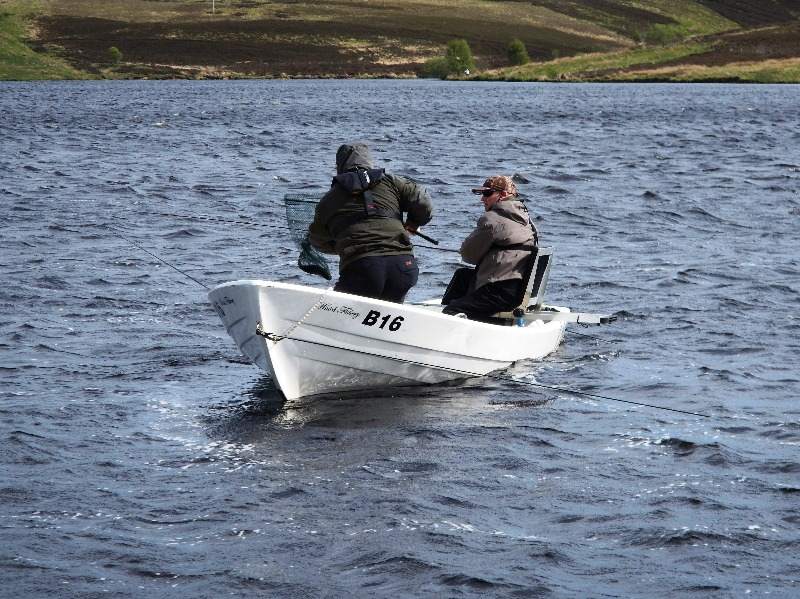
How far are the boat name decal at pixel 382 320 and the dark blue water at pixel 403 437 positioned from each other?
2.59 feet

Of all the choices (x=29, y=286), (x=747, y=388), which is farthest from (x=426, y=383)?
(x=29, y=286)

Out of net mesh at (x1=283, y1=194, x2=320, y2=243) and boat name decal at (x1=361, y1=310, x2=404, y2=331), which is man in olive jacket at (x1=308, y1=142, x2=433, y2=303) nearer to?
boat name decal at (x1=361, y1=310, x2=404, y2=331)

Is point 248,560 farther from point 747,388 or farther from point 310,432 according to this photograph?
point 747,388

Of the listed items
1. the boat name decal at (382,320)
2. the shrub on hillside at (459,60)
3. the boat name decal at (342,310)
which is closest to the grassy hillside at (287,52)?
the shrub on hillside at (459,60)

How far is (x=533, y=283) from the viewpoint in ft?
50.3

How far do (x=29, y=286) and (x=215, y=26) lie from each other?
592ft

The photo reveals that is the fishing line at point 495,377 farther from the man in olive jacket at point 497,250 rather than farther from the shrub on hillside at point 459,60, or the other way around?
the shrub on hillside at point 459,60

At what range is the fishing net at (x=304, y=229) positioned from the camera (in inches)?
566

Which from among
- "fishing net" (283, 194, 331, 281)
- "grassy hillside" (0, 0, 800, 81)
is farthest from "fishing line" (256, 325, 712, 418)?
"grassy hillside" (0, 0, 800, 81)

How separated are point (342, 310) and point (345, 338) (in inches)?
14.2

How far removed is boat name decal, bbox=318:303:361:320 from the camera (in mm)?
12484

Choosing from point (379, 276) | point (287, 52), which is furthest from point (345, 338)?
point (287, 52)

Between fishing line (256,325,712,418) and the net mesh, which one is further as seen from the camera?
the net mesh

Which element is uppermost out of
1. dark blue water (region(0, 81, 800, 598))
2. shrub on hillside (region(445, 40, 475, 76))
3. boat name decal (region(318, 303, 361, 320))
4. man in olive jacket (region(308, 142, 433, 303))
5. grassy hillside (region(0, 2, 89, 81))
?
man in olive jacket (region(308, 142, 433, 303))
